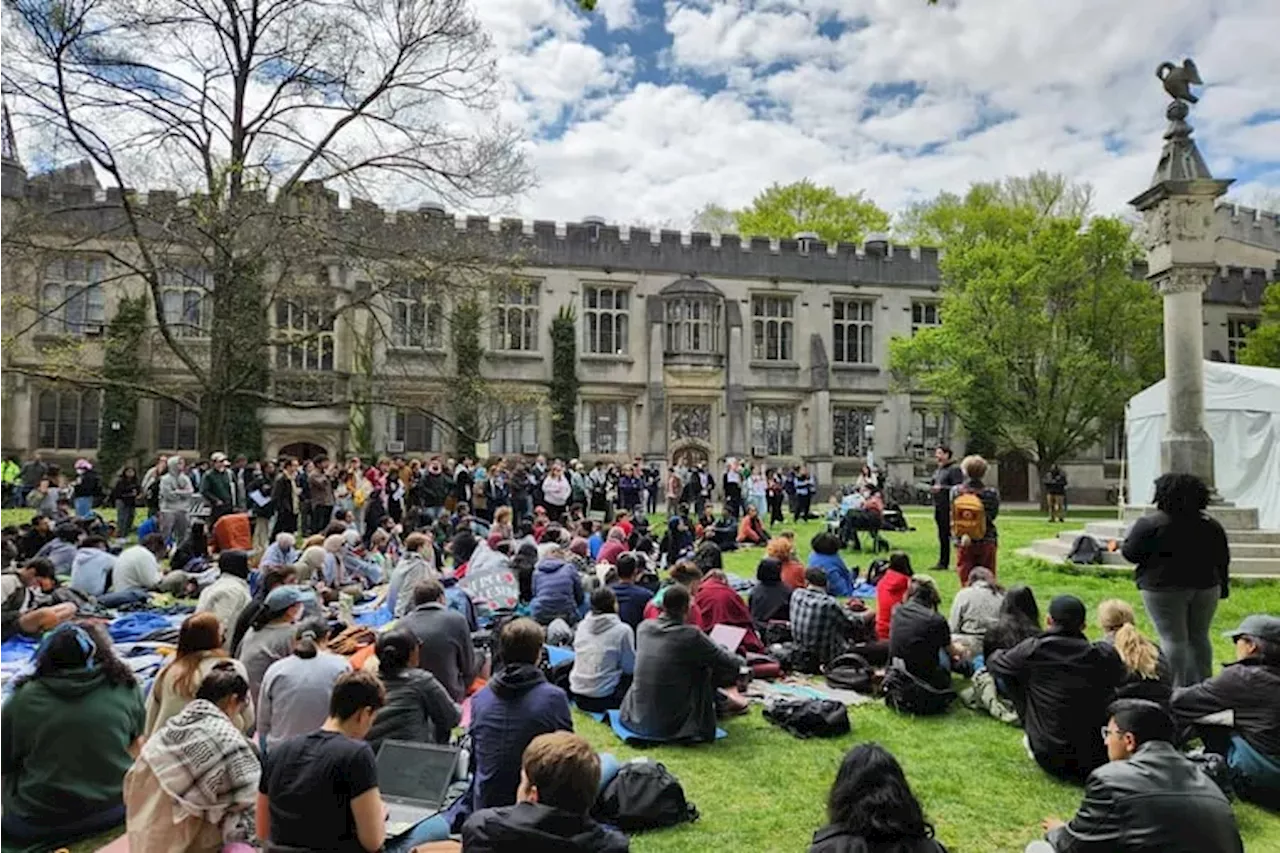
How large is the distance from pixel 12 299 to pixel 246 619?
40.5 ft

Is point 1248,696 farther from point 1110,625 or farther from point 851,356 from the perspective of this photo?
point 851,356

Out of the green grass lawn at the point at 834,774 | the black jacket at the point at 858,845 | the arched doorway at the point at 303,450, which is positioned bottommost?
the green grass lawn at the point at 834,774

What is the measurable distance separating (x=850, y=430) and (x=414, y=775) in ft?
89.7

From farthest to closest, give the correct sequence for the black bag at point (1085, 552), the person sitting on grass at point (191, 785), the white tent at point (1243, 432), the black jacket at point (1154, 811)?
the white tent at point (1243, 432) → the black bag at point (1085, 552) → the person sitting on grass at point (191, 785) → the black jacket at point (1154, 811)

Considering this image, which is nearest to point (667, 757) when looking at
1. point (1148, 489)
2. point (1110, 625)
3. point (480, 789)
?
point (480, 789)

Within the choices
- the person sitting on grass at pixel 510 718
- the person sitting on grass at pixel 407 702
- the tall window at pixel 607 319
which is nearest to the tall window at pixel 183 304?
the tall window at pixel 607 319

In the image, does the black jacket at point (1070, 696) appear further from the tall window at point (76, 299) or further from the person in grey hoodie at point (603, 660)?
the tall window at point (76, 299)

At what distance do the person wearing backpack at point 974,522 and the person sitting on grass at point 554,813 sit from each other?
23.8 feet

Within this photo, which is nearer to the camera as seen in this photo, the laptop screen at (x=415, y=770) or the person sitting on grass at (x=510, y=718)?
the person sitting on grass at (x=510, y=718)

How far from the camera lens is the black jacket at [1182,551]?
6137mm

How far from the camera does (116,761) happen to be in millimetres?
4418

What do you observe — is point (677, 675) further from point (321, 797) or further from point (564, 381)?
point (564, 381)

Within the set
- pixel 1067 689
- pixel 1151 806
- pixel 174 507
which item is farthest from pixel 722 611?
pixel 174 507

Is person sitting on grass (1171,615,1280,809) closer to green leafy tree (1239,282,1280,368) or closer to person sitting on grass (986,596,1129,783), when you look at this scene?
person sitting on grass (986,596,1129,783)
